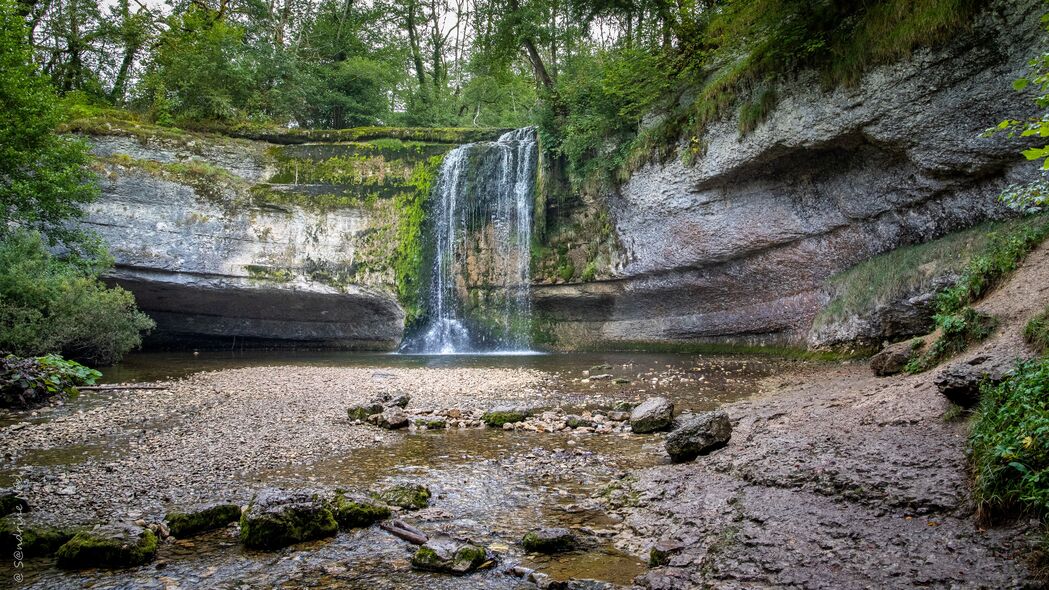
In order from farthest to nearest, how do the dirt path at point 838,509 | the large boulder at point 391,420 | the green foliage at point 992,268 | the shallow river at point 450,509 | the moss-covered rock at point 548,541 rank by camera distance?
the green foliage at point 992,268 < the large boulder at point 391,420 < the moss-covered rock at point 548,541 < the shallow river at point 450,509 < the dirt path at point 838,509

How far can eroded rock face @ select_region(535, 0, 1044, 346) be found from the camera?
8.54 m

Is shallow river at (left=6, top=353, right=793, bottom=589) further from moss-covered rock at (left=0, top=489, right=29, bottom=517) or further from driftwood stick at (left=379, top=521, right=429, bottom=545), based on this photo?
moss-covered rock at (left=0, top=489, right=29, bottom=517)

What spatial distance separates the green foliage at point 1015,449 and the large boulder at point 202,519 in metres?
4.44

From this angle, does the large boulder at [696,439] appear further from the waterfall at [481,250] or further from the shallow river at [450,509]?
the waterfall at [481,250]

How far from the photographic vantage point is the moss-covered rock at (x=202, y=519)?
3.40 meters

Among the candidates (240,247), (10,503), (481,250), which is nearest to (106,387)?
(10,503)

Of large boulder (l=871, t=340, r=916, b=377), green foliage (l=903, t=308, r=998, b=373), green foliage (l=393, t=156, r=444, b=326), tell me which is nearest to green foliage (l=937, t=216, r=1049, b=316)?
large boulder (l=871, t=340, r=916, b=377)

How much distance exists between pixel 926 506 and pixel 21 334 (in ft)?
42.8

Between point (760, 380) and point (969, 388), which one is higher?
point (969, 388)

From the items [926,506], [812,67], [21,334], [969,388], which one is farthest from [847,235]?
[21,334]

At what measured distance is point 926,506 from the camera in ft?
9.39

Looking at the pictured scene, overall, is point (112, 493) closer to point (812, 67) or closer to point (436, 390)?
point (436, 390)

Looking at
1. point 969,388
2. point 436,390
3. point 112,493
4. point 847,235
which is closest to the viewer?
point 969,388

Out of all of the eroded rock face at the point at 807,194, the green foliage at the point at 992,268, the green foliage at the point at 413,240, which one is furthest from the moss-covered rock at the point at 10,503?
the green foliage at the point at 413,240
